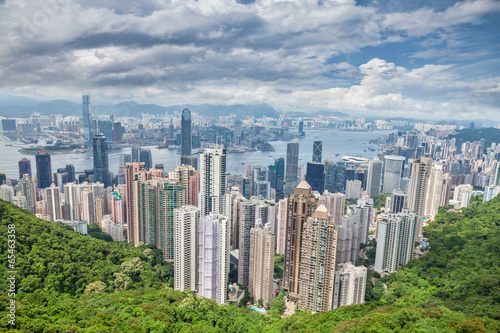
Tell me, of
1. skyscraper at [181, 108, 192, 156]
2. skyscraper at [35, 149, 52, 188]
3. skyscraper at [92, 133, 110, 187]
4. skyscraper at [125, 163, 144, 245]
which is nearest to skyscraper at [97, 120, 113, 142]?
skyscraper at [92, 133, 110, 187]

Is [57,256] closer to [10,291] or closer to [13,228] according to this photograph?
[13,228]

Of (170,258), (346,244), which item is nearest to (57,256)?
(170,258)

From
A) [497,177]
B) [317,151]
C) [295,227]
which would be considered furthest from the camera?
[317,151]

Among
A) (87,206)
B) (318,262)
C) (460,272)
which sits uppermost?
(318,262)

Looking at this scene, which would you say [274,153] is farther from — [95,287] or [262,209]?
[95,287]

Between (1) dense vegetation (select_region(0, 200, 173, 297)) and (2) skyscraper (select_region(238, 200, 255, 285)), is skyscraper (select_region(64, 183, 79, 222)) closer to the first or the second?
(1) dense vegetation (select_region(0, 200, 173, 297))

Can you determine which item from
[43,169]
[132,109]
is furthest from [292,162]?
[43,169]
